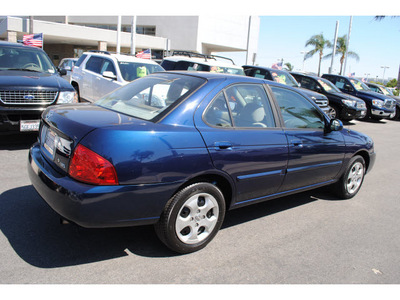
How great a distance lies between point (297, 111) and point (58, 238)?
3.02 m

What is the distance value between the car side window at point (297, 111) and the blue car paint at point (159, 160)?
162 millimetres

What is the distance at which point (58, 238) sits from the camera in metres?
3.19

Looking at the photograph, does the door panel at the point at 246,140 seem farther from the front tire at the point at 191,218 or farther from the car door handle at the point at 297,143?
the front tire at the point at 191,218

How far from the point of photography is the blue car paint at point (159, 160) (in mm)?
2633

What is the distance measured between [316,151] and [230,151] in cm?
146

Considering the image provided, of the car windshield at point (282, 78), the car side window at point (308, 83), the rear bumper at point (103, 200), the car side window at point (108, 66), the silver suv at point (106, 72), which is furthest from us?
the car side window at point (308, 83)

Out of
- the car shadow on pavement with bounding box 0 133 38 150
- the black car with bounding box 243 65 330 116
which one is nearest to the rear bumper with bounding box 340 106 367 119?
the black car with bounding box 243 65 330 116

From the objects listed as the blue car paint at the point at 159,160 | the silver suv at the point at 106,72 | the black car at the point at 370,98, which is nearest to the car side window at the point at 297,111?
the blue car paint at the point at 159,160

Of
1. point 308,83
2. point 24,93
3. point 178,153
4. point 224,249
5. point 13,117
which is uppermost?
point 308,83

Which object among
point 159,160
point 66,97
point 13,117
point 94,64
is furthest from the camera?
point 94,64

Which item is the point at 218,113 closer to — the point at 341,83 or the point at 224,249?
the point at 224,249

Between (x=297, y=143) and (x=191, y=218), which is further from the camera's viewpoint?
(x=297, y=143)

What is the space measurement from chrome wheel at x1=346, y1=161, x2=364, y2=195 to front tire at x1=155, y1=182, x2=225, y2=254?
2617 mm

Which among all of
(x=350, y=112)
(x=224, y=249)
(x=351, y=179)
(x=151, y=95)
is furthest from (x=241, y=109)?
(x=350, y=112)
